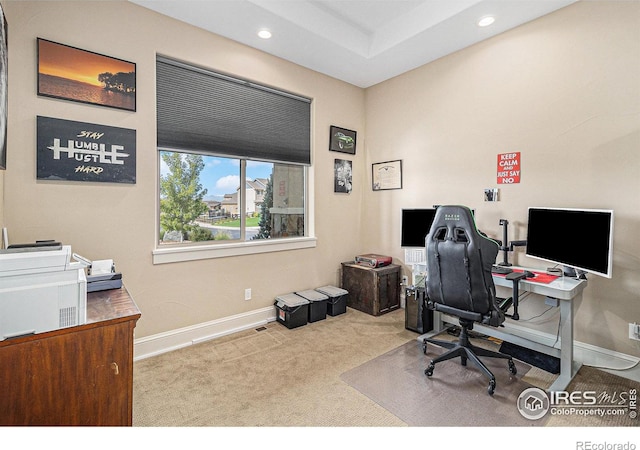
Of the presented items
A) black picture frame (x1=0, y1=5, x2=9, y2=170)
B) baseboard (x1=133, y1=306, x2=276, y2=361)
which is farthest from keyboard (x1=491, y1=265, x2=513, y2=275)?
black picture frame (x1=0, y1=5, x2=9, y2=170)

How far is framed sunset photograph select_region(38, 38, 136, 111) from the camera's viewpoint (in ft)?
7.20

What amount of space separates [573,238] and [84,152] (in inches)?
144

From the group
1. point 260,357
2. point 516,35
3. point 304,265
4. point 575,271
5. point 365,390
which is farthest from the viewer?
point 304,265

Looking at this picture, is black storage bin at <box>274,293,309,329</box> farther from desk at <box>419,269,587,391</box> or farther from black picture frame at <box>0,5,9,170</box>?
black picture frame at <box>0,5,9,170</box>

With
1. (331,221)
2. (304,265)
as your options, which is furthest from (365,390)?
(331,221)

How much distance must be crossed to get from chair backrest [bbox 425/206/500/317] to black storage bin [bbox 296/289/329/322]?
1.39 m

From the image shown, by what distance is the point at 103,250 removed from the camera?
8.00ft

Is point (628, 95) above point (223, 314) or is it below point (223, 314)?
above

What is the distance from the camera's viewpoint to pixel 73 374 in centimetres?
139

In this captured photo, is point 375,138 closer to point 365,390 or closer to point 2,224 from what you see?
point 365,390

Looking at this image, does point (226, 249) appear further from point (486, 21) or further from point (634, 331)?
point (634, 331)

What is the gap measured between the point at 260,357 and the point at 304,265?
51.1 inches

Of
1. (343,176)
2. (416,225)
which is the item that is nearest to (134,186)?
(343,176)

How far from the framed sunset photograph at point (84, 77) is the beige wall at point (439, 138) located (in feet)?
0.19
